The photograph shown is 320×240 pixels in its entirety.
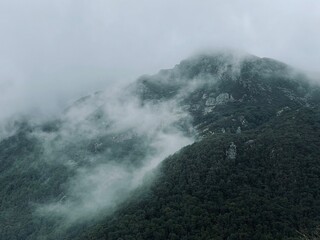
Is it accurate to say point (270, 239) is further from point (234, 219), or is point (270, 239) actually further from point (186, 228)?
point (186, 228)

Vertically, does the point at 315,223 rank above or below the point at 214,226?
below

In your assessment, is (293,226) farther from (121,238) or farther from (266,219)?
(121,238)

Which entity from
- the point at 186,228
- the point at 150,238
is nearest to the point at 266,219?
the point at 186,228

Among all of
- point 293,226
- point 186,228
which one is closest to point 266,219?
point 293,226

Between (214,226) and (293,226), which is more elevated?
(214,226)

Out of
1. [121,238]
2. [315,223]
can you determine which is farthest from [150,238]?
[315,223]

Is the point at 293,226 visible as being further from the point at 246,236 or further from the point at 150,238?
the point at 150,238

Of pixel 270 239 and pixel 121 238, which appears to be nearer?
pixel 270 239

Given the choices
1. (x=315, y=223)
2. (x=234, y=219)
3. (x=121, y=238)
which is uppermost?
(x=121, y=238)
